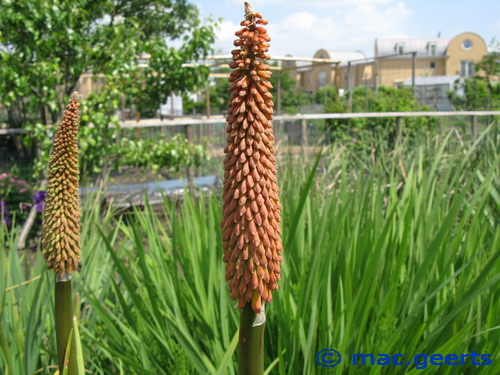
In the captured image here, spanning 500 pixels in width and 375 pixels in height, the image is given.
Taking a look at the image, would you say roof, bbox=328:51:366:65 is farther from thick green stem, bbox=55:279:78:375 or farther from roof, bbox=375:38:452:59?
thick green stem, bbox=55:279:78:375

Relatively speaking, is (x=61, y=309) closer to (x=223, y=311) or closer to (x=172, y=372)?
(x=223, y=311)

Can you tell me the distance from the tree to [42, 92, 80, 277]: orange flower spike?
5.78 m

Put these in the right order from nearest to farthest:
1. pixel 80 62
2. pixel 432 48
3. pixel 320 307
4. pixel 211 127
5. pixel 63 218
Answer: pixel 63 218
pixel 320 307
pixel 80 62
pixel 211 127
pixel 432 48

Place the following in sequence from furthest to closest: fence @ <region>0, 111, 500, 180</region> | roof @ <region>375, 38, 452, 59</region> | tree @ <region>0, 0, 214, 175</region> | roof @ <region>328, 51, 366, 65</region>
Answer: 1. roof @ <region>375, 38, 452, 59</region>
2. roof @ <region>328, 51, 366, 65</region>
3. fence @ <region>0, 111, 500, 180</region>
4. tree @ <region>0, 0, 214, 175</region>

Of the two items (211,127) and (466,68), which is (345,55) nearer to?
(466,68)

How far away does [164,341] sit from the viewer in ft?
6.42

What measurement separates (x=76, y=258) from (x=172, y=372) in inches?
30.2

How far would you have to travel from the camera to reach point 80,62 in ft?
24.0

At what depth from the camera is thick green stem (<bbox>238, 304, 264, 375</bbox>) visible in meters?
0.94

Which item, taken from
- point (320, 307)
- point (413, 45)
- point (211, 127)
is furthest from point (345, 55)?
point (320, 307)

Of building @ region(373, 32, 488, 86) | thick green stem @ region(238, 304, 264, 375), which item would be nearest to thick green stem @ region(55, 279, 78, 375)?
thick green stem @ region(238, 304, 264, 375)
